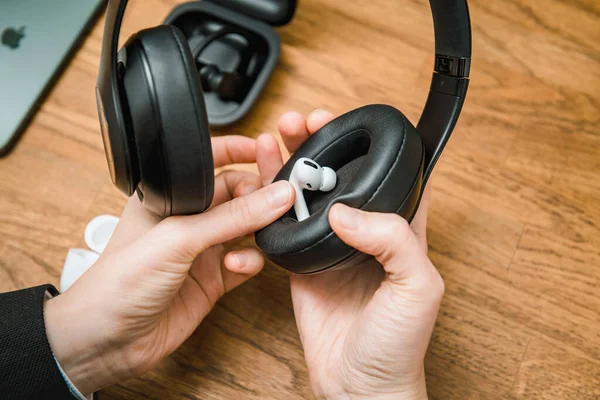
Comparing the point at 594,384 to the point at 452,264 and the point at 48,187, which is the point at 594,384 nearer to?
the point at 452,264

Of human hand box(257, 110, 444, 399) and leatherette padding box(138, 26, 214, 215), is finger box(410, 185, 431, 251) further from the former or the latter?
leatherette padding box(138, 26, 214, 215)

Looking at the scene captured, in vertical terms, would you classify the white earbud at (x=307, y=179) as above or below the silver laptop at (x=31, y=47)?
below

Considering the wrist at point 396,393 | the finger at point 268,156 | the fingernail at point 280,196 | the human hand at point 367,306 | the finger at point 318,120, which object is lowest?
the wrist at point 396,393

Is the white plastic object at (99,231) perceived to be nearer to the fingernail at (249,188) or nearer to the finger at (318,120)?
the fingernail at (249,188)

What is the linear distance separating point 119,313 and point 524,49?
896mm

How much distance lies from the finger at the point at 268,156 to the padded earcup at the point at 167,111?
256 mm

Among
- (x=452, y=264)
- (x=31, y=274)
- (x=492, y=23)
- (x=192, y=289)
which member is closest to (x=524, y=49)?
(x=492, y=23)

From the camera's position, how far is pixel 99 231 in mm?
904

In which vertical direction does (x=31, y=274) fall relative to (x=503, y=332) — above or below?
above

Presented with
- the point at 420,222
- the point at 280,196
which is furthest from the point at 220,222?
the point at 420,222

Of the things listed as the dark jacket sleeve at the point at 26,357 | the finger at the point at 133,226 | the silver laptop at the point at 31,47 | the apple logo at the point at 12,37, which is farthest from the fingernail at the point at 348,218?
the apple logo at the point at 12,37

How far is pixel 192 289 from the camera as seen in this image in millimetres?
811

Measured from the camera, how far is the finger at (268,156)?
818 mm

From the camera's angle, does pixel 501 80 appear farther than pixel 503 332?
Yes
